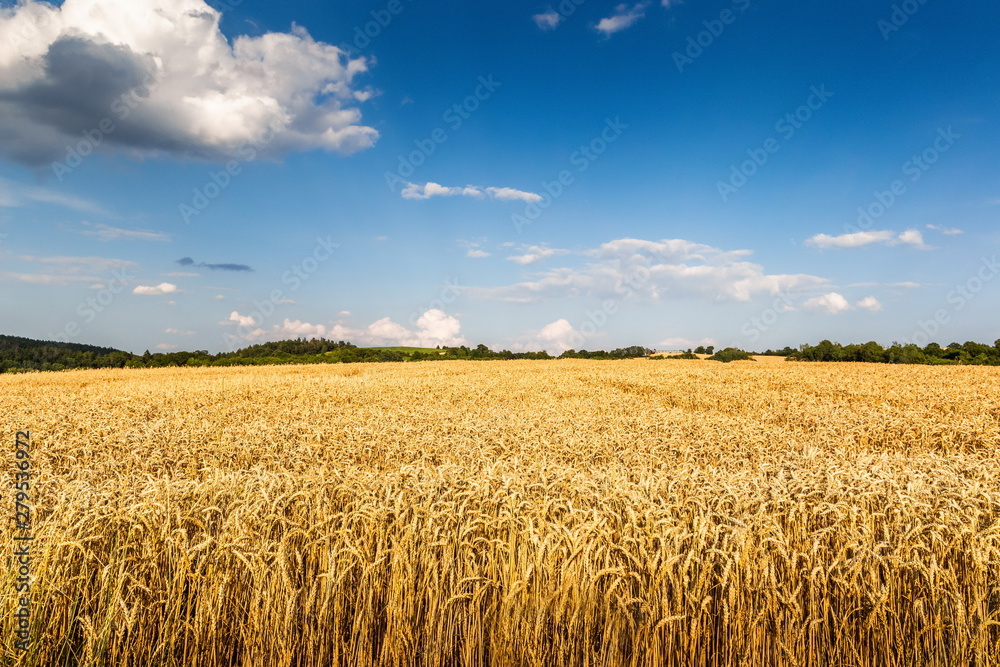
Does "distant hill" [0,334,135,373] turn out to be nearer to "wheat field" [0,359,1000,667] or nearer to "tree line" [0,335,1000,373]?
"tree line" [0,335,1000,373]

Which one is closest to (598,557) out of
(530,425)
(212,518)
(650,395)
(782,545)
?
(782,545)

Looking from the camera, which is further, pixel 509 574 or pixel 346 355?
pixel 346 355

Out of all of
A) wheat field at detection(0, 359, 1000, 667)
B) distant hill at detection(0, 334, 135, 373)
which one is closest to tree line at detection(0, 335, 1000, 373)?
distant hill at detection(0, 334, 135, 373)

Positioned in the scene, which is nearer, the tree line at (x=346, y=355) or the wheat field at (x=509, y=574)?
the wheat field at (x=509, y=574)

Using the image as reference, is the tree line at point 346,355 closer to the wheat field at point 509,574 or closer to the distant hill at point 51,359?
the distant hill at point 51,359

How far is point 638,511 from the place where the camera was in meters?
3.80

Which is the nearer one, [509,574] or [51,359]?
[509,574]

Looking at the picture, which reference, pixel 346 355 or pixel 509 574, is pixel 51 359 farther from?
pixel 509 574

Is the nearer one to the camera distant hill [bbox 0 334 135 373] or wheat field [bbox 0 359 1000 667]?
wheat field [bbox 0 359 1000 667]

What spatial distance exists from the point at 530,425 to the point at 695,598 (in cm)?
619

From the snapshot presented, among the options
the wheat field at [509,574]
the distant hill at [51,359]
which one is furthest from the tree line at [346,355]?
the wheat field at [509,574]

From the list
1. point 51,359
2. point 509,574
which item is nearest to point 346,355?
point 51,359

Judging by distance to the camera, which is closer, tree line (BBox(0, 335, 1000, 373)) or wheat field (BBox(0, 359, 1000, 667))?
wheat field (BBox(0, 359, 1000, 667))

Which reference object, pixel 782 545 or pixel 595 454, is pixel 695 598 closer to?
pixel 782 545
